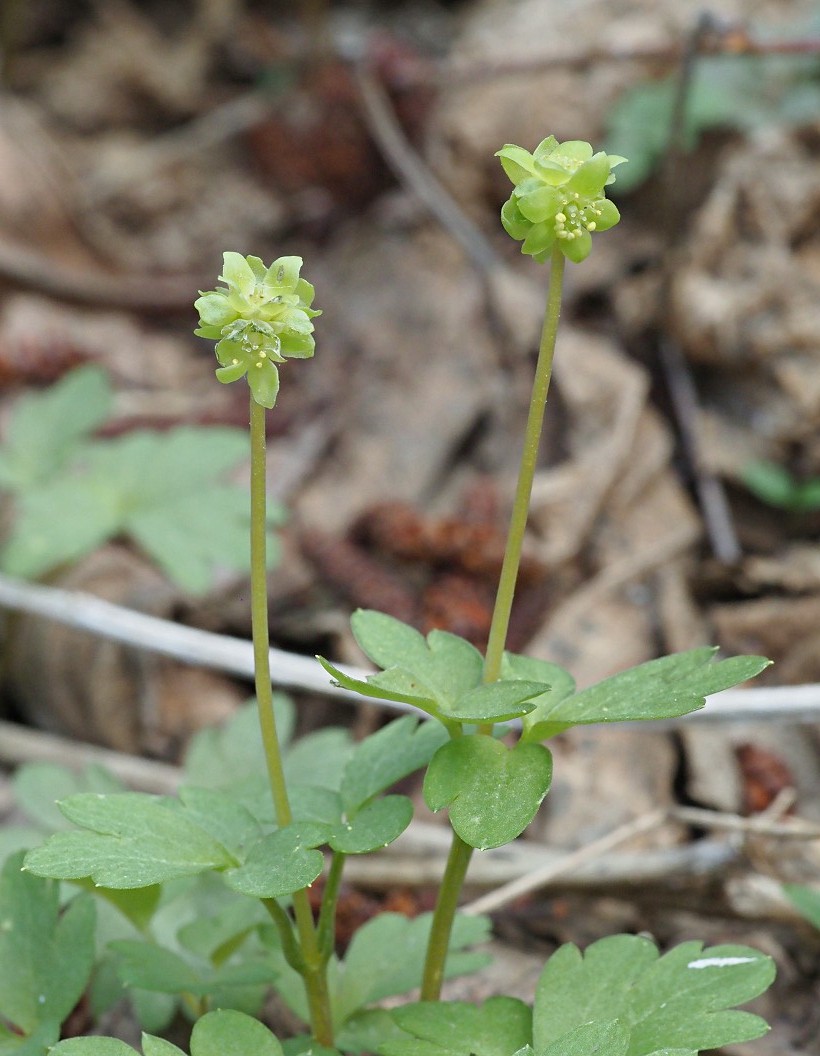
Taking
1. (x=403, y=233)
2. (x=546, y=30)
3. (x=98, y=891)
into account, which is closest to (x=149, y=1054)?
(x=98, y=891)

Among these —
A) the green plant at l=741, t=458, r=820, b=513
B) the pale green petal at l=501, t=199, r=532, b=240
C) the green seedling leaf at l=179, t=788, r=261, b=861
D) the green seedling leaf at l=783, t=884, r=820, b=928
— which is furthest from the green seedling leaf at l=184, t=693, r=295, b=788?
the green plant at l=741, t=458, r=820, b=513

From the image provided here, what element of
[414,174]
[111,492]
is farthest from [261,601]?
[414,174]


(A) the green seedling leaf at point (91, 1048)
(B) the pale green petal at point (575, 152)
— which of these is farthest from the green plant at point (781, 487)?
(A) the green seedling leaf at point (91, 1048)

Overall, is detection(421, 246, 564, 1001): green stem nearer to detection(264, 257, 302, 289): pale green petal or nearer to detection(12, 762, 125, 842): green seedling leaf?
detection(264, 257, 302, 289): pale green petal

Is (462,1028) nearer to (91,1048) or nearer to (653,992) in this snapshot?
(653,992)

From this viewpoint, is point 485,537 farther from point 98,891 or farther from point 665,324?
point 98,891
